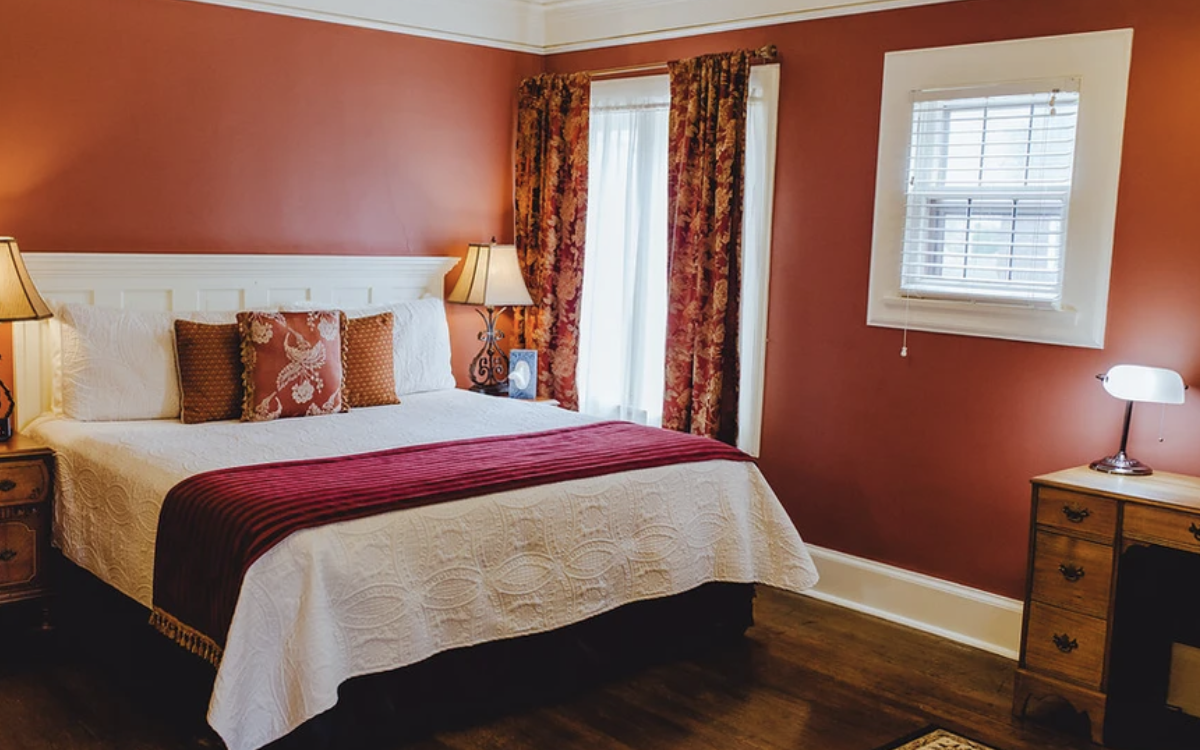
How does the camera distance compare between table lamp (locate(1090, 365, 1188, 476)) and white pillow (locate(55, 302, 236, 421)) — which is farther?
white pillow (locate(55, 302, 236, 421))

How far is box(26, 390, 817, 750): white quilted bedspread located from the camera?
107 inches

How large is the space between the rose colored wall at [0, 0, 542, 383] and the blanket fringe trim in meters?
1.49

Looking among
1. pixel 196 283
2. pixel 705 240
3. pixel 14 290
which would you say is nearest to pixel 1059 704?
pixel 705 240

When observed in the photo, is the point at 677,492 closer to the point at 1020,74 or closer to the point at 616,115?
the point at 1020,74

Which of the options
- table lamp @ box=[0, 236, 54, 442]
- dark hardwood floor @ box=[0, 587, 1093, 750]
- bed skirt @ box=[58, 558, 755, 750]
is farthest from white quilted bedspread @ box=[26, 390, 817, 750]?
table lamp @ box=[0, 236, 54, 442]

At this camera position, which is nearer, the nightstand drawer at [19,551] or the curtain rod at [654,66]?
the nightstand drawer at [19,551]

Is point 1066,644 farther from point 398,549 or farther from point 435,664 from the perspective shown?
point 398,549

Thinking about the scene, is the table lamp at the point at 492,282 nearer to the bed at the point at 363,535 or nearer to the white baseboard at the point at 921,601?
the bed at the point at 363,535

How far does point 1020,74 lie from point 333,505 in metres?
2.72

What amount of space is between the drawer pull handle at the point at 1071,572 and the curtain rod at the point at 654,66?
2332 millimetres

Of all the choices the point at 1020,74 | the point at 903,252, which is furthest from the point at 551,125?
the point at 1020,74

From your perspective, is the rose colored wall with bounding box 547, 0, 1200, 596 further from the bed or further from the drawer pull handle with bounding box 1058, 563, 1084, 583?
the bed

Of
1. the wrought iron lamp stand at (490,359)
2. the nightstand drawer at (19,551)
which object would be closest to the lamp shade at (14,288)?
the nightstand drawer at (19,551)

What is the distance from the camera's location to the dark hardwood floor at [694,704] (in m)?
3.12
